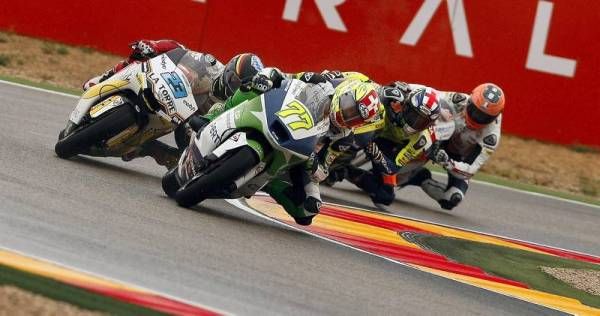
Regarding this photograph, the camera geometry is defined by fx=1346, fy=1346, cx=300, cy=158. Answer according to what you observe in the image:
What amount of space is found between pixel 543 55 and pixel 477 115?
4689mm

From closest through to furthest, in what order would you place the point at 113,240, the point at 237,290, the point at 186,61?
1. the point at 237,290
2. the point at 113,240
3. the point at 186,61

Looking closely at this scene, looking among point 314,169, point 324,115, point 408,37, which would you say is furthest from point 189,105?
point 408,37

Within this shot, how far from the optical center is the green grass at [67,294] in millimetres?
6574

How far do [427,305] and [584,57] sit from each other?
1076 cm

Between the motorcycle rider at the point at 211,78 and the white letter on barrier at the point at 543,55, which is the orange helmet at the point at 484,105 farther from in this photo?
the white letter on barrier at the point at 543,55

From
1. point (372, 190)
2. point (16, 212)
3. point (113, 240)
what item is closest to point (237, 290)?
point (113, 240)

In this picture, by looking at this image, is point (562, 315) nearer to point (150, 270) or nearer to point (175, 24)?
point (150, 270)

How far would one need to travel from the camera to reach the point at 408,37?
18656mm

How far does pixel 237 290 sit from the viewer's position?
7.59 meters

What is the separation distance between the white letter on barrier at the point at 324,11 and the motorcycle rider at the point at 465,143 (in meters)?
4.62

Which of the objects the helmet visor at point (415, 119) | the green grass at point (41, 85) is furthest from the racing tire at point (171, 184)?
the green grass at point (41, 85)

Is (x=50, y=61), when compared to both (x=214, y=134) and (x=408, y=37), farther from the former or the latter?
(x=214, y=134)

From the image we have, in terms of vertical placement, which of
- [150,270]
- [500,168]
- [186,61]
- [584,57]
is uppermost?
[150,270]

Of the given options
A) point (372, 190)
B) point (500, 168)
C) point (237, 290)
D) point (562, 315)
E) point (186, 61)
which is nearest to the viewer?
point (237, 290)
